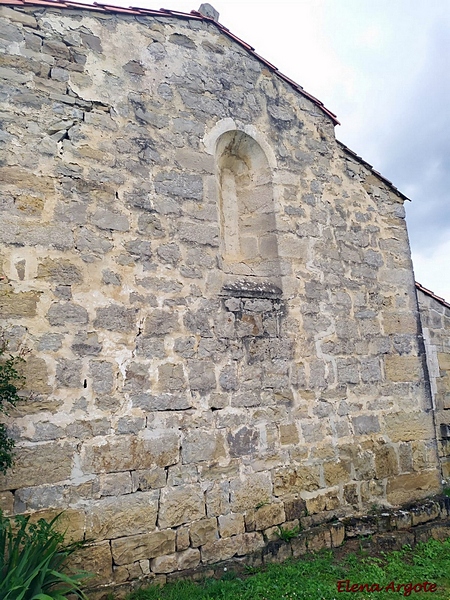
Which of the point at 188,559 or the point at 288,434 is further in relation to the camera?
the point at 288,434

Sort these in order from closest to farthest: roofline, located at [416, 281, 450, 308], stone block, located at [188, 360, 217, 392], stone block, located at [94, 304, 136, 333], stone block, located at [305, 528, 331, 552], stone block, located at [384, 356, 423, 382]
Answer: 1. stone block, located at [94, 304, 136, 333]
2. stone block, located at [188, 360, 217, 392]
3. stone block, located at [305, 528, 331, 552]
4. stone block, located at [384, 356, 423, 382]
5. roofline, located at [416, 281, 450, 308]

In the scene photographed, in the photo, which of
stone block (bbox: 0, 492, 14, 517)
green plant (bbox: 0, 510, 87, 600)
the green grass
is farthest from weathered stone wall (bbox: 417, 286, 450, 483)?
stone block (bbox: 0, 492, 14, 517)

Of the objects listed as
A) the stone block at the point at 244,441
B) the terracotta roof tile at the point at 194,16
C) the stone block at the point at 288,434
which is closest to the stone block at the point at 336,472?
the stone block at the point at 288,434

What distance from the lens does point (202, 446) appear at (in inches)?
167

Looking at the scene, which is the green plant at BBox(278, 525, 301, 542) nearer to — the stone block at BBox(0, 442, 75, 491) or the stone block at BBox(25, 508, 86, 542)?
the stone block at BBox(25, 508, 86, 542)

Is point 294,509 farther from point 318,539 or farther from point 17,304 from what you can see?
point 17,304

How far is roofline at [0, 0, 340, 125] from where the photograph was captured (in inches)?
167

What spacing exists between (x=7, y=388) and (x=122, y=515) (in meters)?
1.36

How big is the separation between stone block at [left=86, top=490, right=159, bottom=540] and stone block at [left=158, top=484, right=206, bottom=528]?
0.24ft

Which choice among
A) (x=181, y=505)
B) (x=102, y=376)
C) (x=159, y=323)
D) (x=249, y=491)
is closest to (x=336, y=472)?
(x=249, y=491)

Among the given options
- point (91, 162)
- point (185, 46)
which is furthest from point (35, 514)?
point (185, 46)

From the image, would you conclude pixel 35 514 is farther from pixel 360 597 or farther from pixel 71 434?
pixel 360 597

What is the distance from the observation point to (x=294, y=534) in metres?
4.52

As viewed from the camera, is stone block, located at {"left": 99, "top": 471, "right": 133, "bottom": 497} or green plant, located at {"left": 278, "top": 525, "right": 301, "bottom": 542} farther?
green plant, located at {"left": 278, "top": 525, "right": 301, "bottom": 542}
